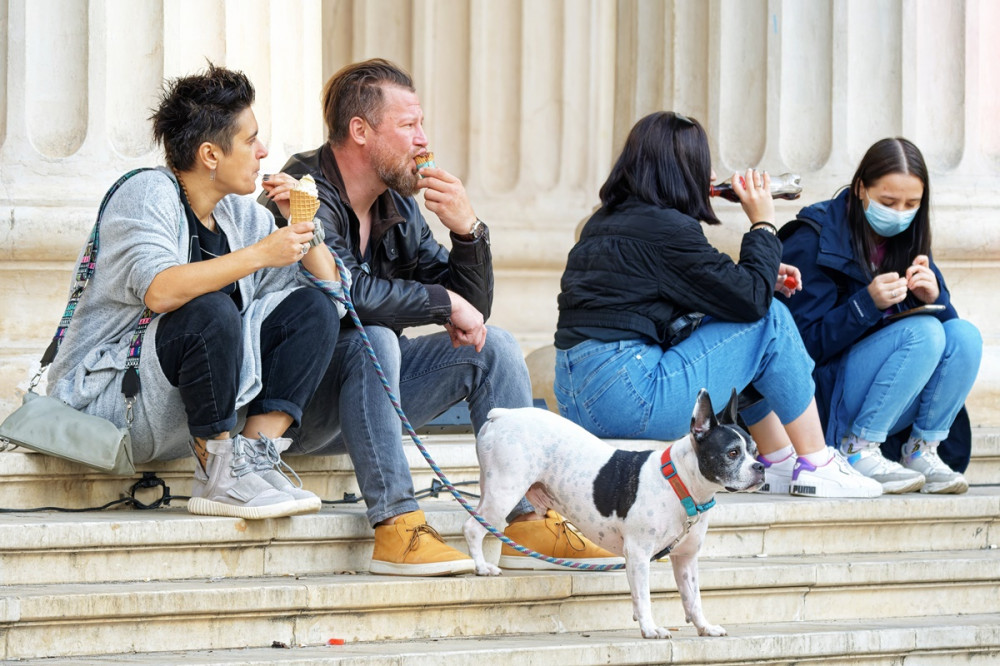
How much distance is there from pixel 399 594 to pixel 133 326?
1.07 metres

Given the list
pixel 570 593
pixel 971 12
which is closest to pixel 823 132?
pixel 971 12

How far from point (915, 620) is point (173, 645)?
230 cm

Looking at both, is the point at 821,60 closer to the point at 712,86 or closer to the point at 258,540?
the point at 712,86

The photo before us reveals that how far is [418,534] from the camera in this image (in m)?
4.08

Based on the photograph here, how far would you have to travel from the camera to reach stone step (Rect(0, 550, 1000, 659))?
367 centimetres

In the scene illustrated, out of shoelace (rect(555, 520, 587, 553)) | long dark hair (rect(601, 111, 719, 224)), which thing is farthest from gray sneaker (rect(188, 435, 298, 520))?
long dark hair (rect(601, 111, 719, 224))

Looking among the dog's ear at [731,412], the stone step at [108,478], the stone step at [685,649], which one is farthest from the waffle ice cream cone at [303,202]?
the dog's ear at [731,412]

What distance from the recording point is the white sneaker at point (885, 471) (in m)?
5.37

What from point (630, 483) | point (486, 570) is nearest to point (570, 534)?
point (486, 570)

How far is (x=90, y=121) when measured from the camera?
568 centimetres

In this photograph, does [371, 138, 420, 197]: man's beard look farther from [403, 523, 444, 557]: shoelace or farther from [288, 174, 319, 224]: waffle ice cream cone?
[403, 523, 444, 557]: shoelace

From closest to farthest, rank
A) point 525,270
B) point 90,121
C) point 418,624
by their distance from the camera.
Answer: point 418,624 → point 90,121 → point 525,270

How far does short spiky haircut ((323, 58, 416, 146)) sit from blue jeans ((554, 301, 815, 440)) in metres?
1.06

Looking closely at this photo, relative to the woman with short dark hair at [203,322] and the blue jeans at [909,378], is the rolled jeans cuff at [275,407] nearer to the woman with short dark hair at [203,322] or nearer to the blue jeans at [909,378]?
the woman with short dark hair at [203,322]
